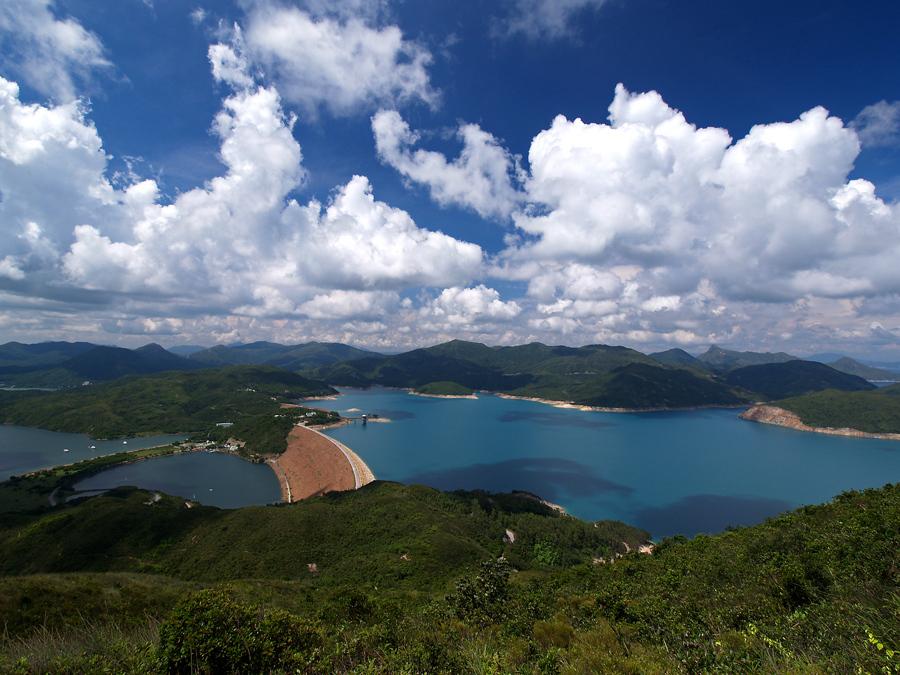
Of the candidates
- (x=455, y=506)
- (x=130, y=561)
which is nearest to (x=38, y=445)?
(x=130, y=561)

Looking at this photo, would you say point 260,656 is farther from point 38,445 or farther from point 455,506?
point 38,445

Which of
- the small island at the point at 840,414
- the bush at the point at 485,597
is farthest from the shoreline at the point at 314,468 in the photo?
the small island at the point at 840,414

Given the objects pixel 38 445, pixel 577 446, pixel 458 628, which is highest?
pixel 458 628

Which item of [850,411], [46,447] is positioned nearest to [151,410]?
[46,447]

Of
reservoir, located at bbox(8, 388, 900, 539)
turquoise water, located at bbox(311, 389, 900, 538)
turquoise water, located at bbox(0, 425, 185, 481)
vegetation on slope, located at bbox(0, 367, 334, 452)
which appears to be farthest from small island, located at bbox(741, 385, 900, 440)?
turquoise water, located at bbox(0, 425, 185, 481)

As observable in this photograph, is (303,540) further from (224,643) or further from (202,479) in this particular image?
(202,479)

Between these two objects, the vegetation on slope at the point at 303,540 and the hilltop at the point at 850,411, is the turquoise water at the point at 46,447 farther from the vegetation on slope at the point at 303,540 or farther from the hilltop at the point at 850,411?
the hilltop at the point at 850,411

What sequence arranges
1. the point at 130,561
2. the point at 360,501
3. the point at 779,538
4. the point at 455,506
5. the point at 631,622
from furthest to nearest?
the point at 455,506 < the point at 360,501 < the point at 130,561 < the point at 779,538 < the point at 631,622
